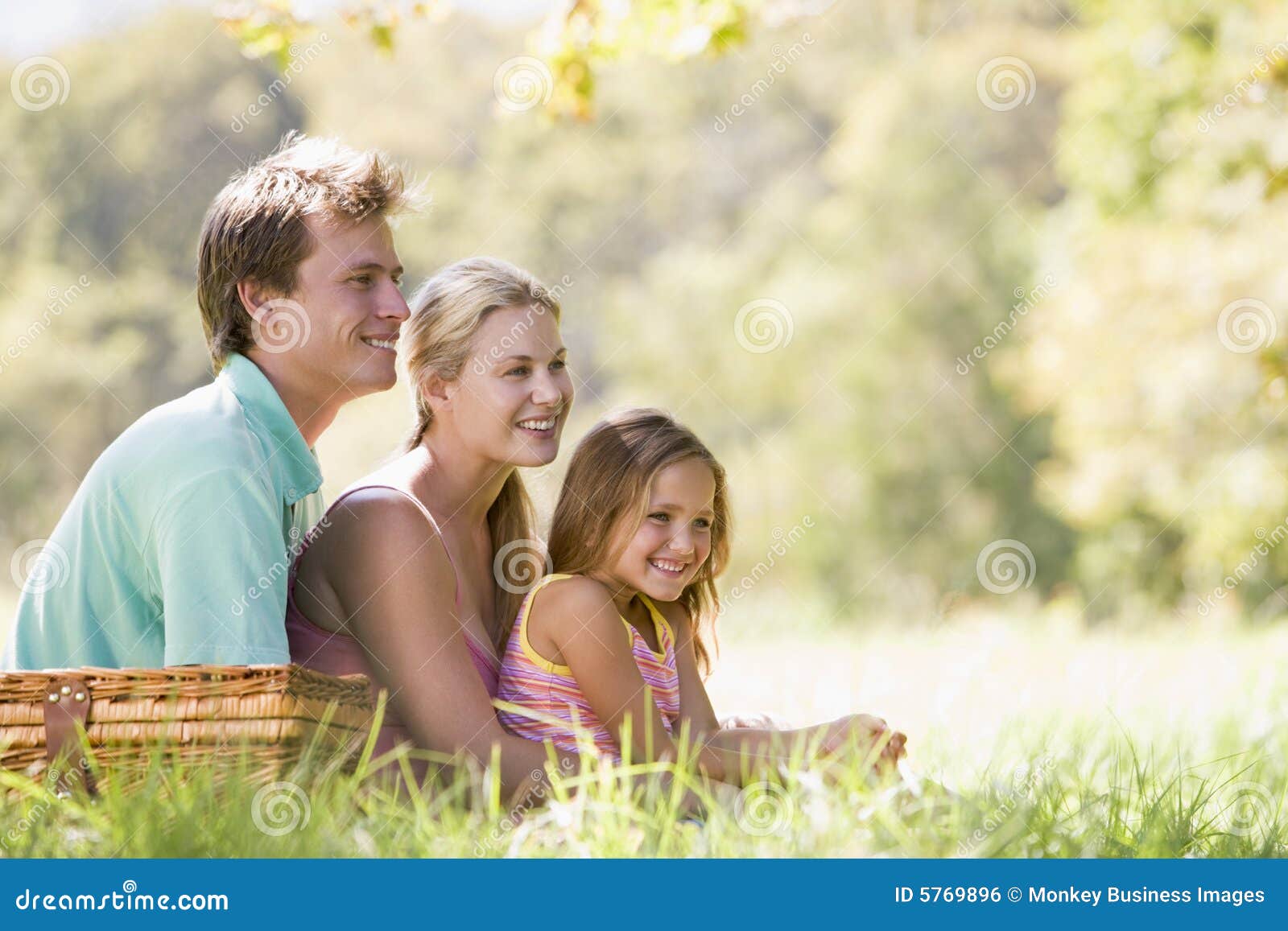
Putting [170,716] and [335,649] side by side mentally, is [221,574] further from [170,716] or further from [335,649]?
[335,649]

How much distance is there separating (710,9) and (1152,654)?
353cm

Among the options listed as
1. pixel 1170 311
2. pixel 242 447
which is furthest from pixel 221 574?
pixel 1170 311

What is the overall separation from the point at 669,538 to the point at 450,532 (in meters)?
0.46

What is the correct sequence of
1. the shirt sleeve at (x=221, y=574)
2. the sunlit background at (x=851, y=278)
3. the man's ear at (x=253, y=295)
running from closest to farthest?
the shirt sleeve at (x=221, y=574) → the man's ear at (x=253, y=295) → the sunlit background at (x=851, y=278)

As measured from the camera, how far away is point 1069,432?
1155 centimetres

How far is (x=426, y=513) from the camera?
2750mm

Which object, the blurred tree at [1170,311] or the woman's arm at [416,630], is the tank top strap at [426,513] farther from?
the blurred tree at [1170,311]

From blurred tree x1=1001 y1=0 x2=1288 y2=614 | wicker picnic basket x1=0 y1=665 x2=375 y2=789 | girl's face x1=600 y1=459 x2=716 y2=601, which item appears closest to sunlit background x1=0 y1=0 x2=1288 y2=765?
blurred tree x1=1001 y1=0 x2=1288 y2=614

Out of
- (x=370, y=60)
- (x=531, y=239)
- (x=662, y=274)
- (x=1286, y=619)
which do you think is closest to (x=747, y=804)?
(x=1286, y=619)

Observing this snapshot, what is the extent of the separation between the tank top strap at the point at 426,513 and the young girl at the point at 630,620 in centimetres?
14

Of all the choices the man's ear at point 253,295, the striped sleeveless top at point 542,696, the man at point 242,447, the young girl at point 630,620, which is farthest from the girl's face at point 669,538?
the man's ear at point 253,295

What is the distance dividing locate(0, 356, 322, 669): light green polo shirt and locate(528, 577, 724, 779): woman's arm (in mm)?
555

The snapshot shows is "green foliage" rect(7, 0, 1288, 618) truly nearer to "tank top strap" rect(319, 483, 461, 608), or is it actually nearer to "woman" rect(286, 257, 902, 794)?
"woman" rect(286, 257, 902, 794)

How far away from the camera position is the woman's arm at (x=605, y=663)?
271cm
